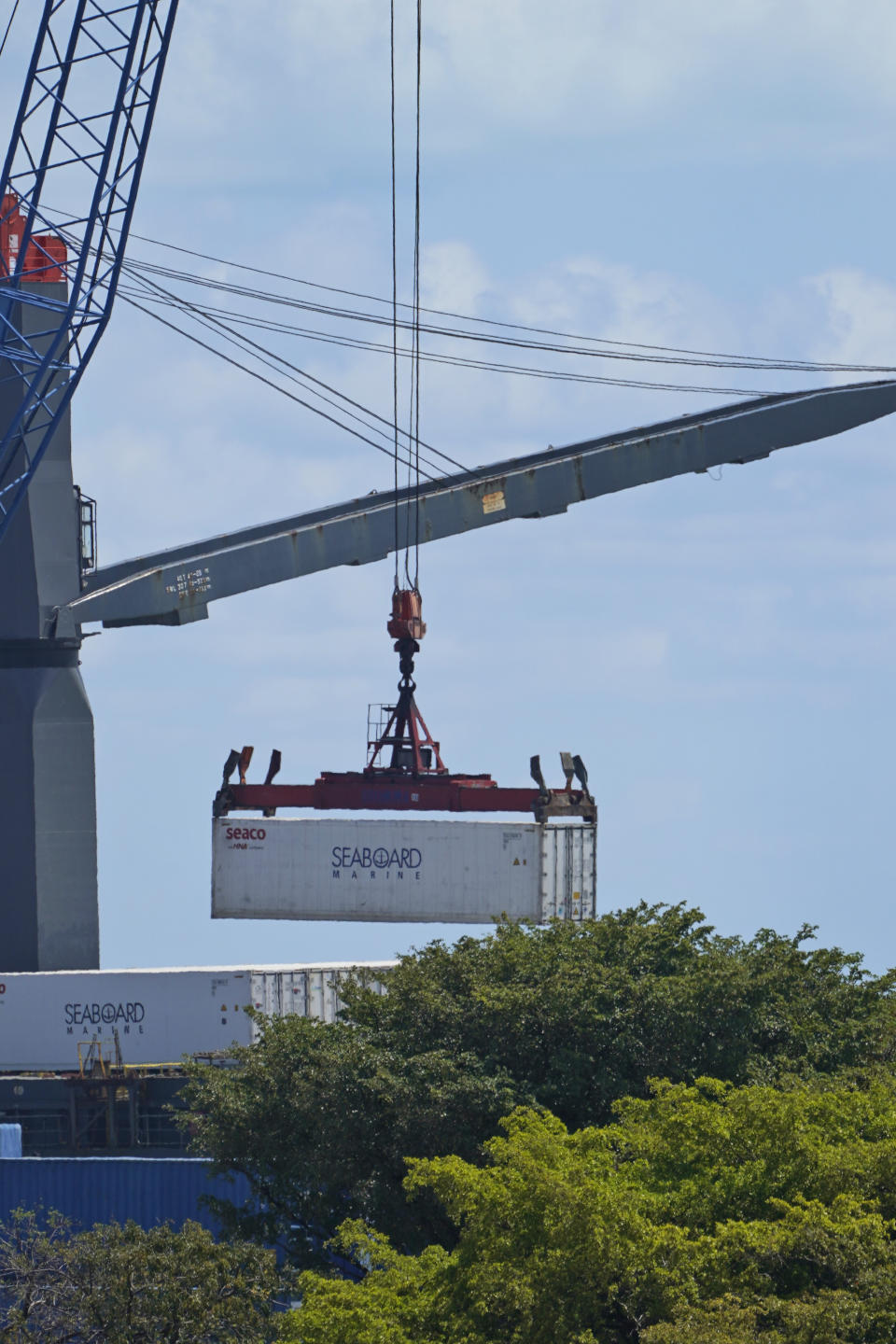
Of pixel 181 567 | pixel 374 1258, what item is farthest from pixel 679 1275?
pixel 181 567

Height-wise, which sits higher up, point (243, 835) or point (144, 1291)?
point (243, 835)

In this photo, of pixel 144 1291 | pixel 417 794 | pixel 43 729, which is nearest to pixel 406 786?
pixel 417 794

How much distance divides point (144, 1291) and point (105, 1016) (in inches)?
1139

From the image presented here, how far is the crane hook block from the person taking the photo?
49.5 meters

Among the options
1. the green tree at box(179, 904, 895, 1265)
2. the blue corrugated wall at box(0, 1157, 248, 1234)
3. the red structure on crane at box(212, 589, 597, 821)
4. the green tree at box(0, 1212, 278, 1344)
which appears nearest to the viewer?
the green tree at box(0, 1212, 278, 1344)

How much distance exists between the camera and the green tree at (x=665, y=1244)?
1664 cm

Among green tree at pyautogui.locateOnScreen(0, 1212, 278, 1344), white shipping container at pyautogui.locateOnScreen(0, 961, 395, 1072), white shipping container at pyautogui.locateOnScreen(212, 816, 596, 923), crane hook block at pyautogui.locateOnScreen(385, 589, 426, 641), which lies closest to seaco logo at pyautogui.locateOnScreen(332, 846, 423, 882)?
white shipping container at pyautogui.locateOnScreen(212, 816, 596, 923)

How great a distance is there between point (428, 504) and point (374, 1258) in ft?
105

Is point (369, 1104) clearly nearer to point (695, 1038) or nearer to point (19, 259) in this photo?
point (695, 1038)

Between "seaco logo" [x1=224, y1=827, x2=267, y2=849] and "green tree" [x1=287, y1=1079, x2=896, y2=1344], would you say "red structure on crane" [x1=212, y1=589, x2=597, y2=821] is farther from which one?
"green tree" [x1=287, y1=1079, x2=896, y2=1344]

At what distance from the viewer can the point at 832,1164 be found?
18.4m

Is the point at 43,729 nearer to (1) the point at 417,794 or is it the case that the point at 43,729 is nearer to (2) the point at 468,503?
(1) the point at 417,794

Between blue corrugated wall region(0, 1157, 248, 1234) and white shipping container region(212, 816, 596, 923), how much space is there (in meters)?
15.7

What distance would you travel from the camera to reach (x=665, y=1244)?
674 inches
